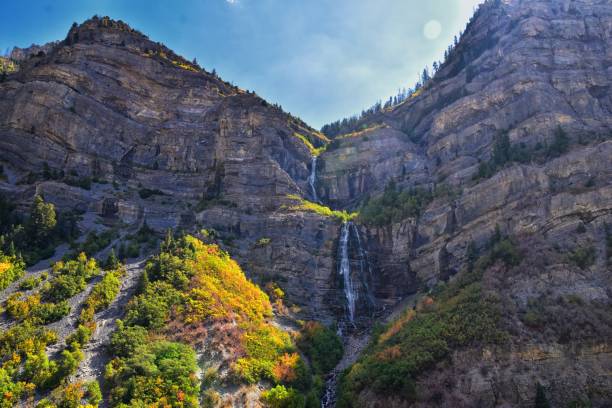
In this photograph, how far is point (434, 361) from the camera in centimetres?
3584

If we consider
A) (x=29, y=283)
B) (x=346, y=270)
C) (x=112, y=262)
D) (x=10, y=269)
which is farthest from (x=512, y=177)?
(x=10, y=269)

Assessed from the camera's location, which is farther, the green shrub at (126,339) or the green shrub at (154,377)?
the green shrub at (126,339)

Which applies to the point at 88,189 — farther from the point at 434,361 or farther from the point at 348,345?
the point at 434,361

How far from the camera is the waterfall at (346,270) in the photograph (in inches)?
2121

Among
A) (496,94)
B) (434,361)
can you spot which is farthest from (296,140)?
(434,361)

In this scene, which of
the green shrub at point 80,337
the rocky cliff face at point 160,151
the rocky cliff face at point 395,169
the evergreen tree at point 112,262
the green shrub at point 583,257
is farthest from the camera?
the rocky cliff face at point 160,151

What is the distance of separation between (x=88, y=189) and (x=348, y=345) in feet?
115

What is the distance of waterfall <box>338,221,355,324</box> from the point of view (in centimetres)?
5388

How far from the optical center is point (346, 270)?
57.2 metres

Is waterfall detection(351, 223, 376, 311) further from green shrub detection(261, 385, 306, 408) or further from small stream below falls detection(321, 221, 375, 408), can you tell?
green shrub detection(261, 385, 306, 408)

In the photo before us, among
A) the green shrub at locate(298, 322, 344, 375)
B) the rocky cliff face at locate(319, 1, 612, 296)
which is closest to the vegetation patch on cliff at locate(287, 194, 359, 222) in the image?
the rocky cliff face at locate(319, 1, 612, 296)

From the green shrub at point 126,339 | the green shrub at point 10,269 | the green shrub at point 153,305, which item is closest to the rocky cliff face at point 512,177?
the green shrub at point 126,339

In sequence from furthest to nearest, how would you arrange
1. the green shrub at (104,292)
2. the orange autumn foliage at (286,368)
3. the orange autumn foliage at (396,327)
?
the orange autumn foliage at (396,327)
the green shrub at (104,292)
the orange autumn foliage at (286,368)

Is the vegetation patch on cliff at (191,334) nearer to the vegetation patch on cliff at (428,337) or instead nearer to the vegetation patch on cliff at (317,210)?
the vegetation patch on cliff at (428,337)
